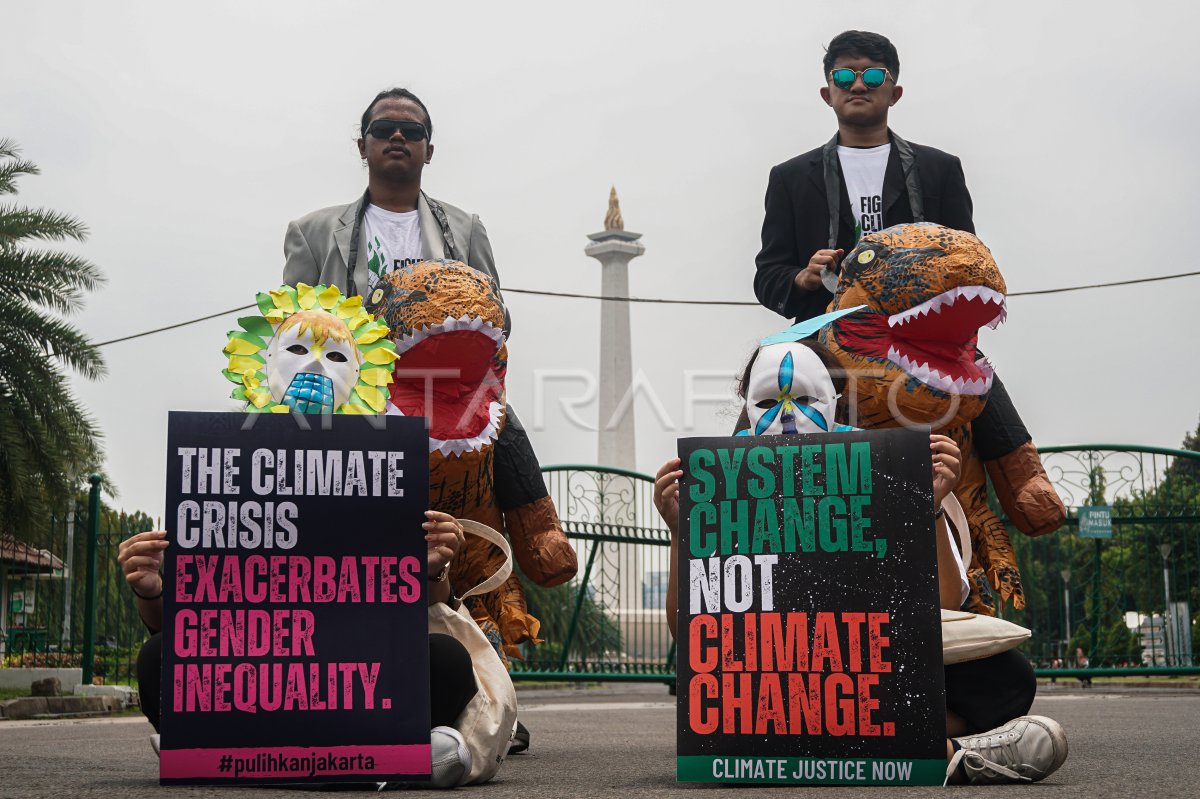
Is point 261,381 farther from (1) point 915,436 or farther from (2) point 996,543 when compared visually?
(2) point 996,543

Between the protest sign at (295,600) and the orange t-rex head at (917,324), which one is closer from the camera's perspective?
the protest sign at (295,600)

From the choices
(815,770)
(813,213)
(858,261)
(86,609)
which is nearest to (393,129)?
(813,213)

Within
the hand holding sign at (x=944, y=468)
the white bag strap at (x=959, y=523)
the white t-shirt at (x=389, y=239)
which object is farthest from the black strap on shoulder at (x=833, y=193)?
the white t-shirt at (x=389, y=239)

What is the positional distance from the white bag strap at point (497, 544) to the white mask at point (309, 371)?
607mm

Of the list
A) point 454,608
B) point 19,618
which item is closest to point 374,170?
point 454,608

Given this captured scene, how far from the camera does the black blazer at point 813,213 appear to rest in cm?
479

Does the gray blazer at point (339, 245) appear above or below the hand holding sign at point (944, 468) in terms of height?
above

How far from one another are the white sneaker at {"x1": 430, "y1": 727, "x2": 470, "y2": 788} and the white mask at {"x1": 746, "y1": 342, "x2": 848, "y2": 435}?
1.09 m

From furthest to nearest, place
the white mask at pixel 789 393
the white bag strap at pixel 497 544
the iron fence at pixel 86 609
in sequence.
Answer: the iron fence at pixel 86 609, the white bag strap at pixel 497 544, the white mask at pixel 789 393

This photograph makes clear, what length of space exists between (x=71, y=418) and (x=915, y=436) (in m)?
9.87

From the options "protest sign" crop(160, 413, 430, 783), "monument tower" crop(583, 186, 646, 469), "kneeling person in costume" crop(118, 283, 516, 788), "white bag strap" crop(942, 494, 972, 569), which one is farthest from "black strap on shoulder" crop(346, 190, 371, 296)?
"monument tower" crop(583, 186, 646, 469)

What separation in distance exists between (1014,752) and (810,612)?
59 centimetres

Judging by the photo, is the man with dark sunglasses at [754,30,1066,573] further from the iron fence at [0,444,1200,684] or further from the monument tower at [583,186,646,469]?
the monument tower at [583,186,646,469]

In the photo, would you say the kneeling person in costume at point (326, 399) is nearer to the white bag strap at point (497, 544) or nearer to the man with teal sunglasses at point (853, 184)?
the white bag strap at point (497, 544)
